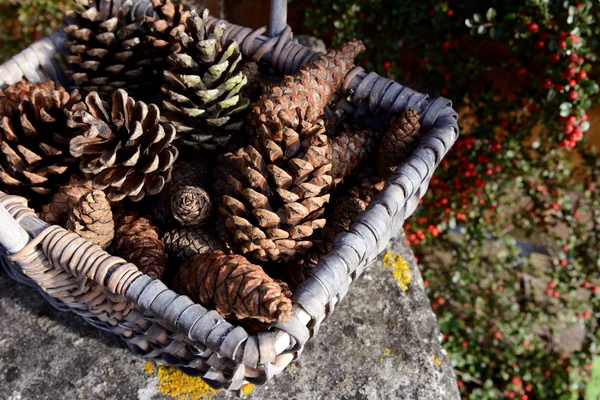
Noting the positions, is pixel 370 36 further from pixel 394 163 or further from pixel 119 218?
pixel 119 218

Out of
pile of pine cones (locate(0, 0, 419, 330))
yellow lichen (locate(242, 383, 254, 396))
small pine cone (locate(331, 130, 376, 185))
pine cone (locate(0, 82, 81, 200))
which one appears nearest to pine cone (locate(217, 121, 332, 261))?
pile of pine cones (locate(0, 0, 419, 330))

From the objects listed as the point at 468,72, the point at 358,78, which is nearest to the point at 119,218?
the point at 358,78

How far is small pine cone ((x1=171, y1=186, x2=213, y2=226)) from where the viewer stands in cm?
105

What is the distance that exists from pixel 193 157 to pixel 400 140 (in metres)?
0.50

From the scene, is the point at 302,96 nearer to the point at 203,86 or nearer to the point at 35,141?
the point at 203,86

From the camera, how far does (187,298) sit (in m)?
0.85

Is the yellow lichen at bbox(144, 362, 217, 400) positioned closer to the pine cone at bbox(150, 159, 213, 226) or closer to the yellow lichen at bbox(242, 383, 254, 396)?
the yellow lichen at bbox(242, 383, 254, 396)

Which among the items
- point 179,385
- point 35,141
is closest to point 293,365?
point 179,385

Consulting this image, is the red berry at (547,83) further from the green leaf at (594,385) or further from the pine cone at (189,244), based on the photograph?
the pine cone at (189,244)

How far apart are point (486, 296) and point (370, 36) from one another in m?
1.23

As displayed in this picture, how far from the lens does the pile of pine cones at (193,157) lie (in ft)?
3.22

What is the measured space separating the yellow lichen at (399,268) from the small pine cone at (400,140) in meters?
0.29

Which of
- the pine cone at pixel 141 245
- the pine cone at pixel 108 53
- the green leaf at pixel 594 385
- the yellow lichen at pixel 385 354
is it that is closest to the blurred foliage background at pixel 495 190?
the green leaf at pixel 594 385

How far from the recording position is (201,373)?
102 cm
